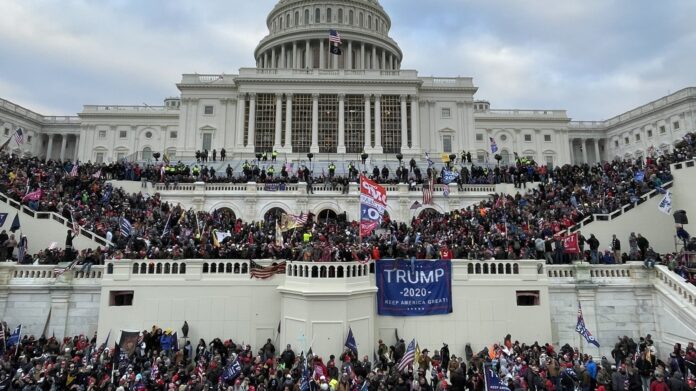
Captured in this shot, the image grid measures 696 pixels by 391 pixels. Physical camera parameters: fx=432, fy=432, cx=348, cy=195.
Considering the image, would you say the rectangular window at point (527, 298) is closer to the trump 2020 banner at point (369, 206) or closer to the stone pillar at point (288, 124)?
the trump 2020 banner at point (369, 206)

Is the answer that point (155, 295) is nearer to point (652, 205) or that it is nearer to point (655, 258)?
point (655, 258)

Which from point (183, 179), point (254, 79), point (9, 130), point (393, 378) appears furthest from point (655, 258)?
point (9, 130)

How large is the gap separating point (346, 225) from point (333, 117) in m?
34.7

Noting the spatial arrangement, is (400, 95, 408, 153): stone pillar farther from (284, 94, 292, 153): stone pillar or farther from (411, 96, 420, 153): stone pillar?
(284, 94, 292, 153): stone pillar

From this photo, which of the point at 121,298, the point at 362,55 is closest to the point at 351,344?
the point at 121,298

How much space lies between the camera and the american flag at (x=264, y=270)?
18656 millimetres

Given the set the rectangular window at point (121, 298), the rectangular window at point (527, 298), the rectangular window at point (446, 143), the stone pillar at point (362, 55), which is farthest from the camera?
the stone pillar at point (362, 55)

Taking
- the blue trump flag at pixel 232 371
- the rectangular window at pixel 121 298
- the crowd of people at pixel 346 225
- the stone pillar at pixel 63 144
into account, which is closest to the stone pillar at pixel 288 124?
the crowd of people at pixel 346 225

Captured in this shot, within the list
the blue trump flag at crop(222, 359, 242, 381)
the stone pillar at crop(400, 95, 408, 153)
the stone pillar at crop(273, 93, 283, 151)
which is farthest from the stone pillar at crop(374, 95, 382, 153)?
the blue trump flag at crop(222, 359, 242, 381)

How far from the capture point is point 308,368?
1490cm

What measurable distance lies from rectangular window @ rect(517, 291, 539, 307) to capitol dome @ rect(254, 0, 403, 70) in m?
63.9

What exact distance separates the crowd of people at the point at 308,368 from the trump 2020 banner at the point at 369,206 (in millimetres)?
5108

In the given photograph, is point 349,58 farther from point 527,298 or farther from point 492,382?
point 492,382

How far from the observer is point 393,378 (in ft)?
45.0
